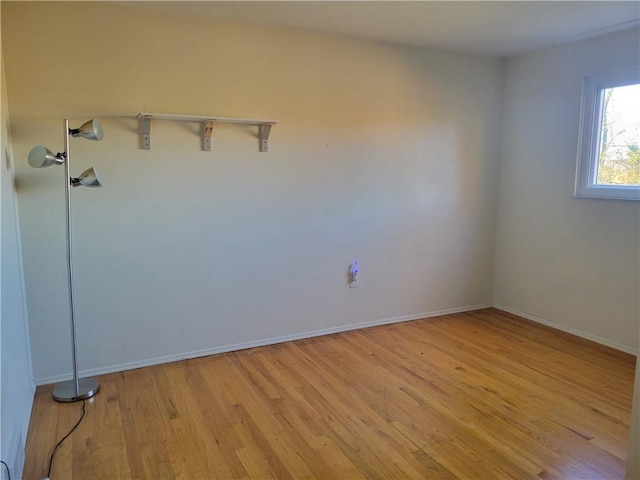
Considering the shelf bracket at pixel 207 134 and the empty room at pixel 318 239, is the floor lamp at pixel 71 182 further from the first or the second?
the shelf bracket at pixel 207 134

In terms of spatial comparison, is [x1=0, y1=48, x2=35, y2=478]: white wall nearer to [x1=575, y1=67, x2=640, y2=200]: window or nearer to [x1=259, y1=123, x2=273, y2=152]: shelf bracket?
[x1=259, y1=123, x2=273, y2=152]: shelf bracket

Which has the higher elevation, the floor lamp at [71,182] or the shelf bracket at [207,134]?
the shelf bracket at [207,134]

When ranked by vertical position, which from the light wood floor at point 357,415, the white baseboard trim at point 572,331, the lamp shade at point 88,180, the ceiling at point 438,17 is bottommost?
the light wood floor at point 357,415

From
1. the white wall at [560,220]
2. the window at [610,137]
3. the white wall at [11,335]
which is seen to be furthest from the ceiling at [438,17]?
the white wall at [11,335]

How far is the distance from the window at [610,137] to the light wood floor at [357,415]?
1.25 metres

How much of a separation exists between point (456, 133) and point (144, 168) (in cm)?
267

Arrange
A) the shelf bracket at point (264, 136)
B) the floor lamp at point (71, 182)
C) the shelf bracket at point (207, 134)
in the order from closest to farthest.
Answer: the floor lamp at point (71, 182) → the shelf bracket at point (207, 134) → the shelf bracket at point (264, 136)

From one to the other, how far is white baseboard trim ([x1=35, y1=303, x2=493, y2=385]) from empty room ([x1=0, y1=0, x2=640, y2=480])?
0.02m

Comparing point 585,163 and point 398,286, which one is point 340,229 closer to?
point 398,286

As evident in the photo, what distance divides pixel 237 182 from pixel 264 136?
39 cm

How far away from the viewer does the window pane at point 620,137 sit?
129 inches

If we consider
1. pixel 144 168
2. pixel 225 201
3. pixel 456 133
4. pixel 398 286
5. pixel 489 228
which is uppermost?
pixel 456 133

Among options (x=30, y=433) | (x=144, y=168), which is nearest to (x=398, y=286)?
(x=144, y=168)

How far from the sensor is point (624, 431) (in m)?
2.33
